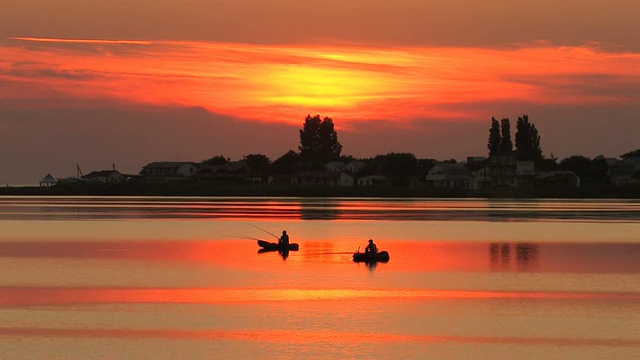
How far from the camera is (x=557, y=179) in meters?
184

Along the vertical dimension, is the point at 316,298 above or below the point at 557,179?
below

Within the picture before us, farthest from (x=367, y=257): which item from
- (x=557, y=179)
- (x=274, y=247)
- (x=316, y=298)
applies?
(x=557, y=179)

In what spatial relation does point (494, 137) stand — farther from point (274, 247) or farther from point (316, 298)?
point (316, 298)

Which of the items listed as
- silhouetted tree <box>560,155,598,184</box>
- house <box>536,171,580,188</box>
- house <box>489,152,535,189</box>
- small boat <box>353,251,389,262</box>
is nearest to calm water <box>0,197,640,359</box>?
small boat <box>353,251,389,262</box>

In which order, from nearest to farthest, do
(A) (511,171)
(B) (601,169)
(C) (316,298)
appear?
1. (C) (316,298)
2. (A) (511,171)
3. (B) (601,169)

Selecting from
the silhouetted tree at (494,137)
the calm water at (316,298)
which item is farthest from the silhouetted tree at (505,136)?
the calm water at (316,298)

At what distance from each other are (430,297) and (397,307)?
3391mm

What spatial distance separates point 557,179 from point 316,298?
156025 mm

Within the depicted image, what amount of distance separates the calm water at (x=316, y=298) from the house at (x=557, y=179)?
115292 millimetres

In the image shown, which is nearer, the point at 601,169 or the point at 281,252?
the point at 281,252

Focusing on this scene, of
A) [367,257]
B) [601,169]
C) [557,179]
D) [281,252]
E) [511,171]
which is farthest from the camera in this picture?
[601,169]

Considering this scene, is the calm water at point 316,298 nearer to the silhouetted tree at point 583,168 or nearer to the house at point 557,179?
the house at point 557,179

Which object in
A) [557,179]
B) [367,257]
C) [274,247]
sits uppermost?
[557,179]

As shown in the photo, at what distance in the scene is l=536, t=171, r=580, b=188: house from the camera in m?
184
